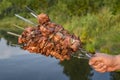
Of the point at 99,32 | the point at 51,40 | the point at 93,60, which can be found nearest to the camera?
→ the point at 93,60

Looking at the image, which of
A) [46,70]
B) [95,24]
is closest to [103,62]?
[46,70]

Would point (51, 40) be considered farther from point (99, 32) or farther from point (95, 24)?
point (95, 24)

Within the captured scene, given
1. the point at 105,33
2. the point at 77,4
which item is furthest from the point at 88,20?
the point at 77,4

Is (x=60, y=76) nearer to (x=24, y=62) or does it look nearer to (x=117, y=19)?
(x=24, y=62)

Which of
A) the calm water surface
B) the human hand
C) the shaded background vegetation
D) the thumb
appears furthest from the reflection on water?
the thumb

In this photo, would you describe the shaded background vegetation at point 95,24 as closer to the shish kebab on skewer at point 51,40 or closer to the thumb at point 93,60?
the shish kebab on skewer at point 51,40
